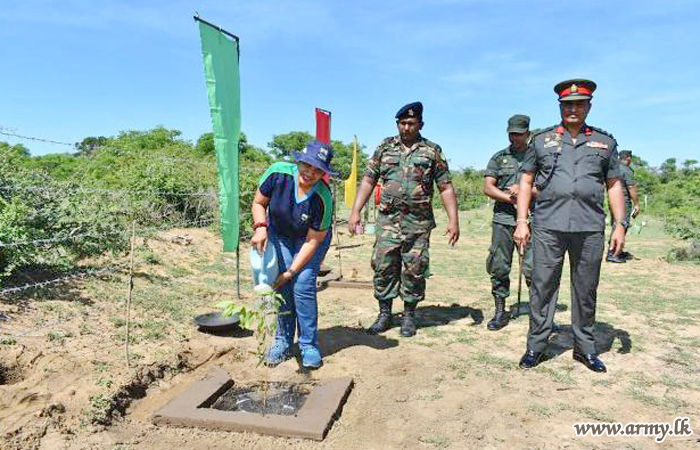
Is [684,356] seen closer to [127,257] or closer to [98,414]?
[98,414]

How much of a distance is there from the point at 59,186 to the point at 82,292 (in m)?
1.41

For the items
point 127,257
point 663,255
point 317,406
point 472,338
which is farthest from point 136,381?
point 663,255

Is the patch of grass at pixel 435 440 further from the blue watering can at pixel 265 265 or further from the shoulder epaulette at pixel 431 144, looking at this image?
the shoulder epaulette at pixel 431 144

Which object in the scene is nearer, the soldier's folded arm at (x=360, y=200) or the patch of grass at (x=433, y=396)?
the patch of grass at (x=433, y=396)

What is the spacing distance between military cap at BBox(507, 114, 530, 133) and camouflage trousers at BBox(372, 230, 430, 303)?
1.21m

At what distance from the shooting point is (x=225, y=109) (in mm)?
5039

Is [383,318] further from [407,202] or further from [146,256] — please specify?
[146,256]

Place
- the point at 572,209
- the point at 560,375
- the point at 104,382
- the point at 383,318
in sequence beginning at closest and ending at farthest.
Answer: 1. the point at 104,382
2. the point at 572,209
3. the point at 560,375
4. the point at 383,318

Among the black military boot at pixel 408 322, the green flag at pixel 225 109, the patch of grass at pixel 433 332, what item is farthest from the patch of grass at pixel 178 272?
the patch of grass at pixel 433 332

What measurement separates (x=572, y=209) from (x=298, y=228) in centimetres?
192

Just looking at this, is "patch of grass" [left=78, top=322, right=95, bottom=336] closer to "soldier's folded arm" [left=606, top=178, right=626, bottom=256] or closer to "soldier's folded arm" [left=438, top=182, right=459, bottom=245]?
"soldier's folded arm" [left=438, top=182, right=459, bottom=245]

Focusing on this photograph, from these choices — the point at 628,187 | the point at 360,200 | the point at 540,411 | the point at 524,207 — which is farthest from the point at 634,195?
the point at 540,411

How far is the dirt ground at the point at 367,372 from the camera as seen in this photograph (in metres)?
2.85

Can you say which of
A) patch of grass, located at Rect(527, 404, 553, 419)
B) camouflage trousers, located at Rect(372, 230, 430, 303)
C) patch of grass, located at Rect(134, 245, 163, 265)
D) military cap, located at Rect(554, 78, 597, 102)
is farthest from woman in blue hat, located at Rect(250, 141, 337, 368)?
patch of grass, located at Rect(134, 245, 163, 265)
